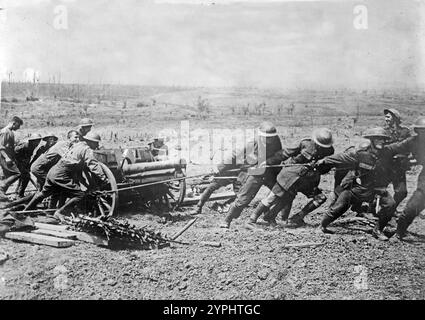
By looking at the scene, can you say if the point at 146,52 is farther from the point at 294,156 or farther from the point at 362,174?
the point at 362,174

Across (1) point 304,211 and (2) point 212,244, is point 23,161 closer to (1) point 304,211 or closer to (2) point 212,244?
(2) point 212,244

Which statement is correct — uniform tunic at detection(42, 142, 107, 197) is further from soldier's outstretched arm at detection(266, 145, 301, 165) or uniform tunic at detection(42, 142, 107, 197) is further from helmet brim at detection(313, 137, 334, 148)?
helmet brim at detection(313, 137, 334, 148)

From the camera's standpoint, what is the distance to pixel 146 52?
5.89 metres

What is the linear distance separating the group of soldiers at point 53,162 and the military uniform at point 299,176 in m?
2.24

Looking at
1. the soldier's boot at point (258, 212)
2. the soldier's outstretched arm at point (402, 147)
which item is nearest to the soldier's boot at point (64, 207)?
Result: the soldier's boot at point (258, 212)

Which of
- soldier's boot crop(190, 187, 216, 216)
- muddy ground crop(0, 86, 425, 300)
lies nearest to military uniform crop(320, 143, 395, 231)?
muddy ground crop(0, 86, 425, 300)

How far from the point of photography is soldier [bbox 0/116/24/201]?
626 cm

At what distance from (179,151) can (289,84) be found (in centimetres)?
173

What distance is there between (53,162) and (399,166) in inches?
178

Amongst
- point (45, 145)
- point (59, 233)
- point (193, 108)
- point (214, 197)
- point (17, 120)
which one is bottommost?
point (59, 233)

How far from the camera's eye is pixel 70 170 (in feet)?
19.3

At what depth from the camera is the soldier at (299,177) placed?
5.77 metres

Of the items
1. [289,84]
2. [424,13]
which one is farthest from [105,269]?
[424,13]

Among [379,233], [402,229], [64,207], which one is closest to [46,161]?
[64,207]
